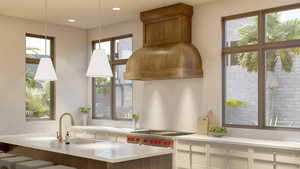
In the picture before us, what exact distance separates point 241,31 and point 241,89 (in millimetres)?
902

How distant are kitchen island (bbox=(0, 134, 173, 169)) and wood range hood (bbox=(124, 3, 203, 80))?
1825mm

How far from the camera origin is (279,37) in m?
5.09

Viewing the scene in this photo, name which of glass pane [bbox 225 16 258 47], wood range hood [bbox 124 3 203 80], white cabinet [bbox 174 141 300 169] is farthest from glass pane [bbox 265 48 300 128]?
wood range hood [bbox 124 3 203 80]

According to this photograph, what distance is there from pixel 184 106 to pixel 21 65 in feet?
10.8

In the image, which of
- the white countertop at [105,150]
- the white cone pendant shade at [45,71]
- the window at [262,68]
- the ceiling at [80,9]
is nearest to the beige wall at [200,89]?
the window at [262,68]

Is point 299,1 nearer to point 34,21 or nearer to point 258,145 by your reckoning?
point 258,145

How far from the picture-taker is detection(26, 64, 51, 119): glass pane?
716cm

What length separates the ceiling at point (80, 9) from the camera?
5.86 m

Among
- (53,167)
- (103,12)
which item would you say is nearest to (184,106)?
(103,12)

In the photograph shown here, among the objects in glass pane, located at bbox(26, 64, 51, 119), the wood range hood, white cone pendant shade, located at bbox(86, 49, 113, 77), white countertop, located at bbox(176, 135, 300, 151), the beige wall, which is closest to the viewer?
white cone pendant shade, located at bbox(86, 49, 113, 77)

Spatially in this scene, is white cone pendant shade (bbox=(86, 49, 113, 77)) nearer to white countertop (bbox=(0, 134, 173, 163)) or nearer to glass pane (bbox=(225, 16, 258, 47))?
white countertop (bbox=(0, 134, 173, 163))

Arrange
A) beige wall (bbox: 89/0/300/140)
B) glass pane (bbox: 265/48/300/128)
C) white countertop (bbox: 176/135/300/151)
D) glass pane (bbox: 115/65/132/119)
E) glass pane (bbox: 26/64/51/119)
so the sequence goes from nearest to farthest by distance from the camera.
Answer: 1. white countertop (bbox: 176/135/300/151)
2. glass pane (bbox: 265/48/300/128)
3. beige wall (bbox: 89/0/300/140)
4. glass pane (bbox: 26/64/51/119)
5. glass pane (bbox: 115/65/132/119)

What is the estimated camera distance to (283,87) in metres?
5.05

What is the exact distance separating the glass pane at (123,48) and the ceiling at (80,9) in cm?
43
